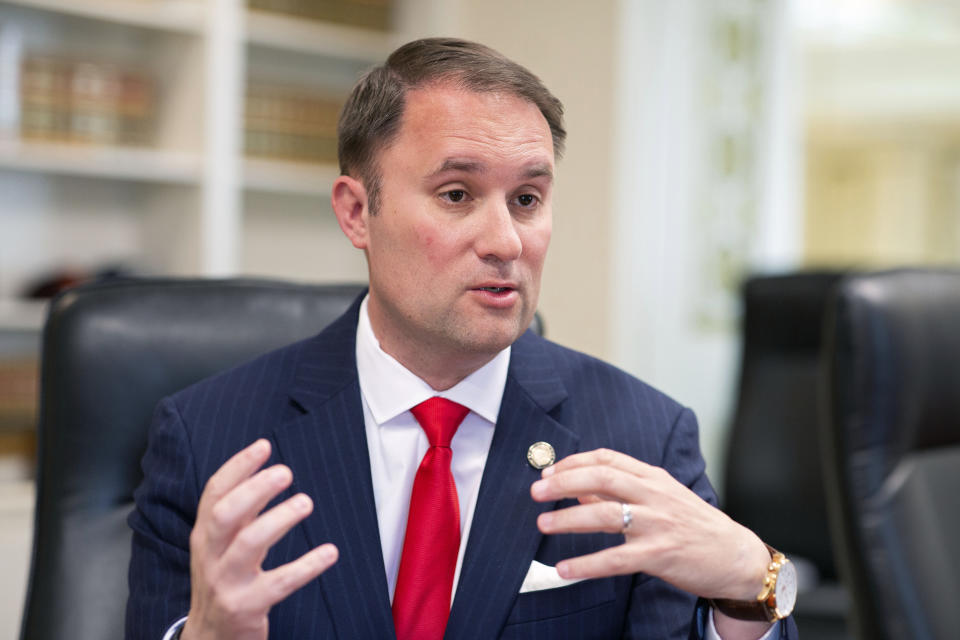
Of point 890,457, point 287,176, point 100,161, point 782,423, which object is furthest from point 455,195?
point 287,176

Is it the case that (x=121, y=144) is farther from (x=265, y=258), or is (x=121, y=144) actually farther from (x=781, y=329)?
(x=781, y=329)

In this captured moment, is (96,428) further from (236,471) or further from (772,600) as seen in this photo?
(772,600)

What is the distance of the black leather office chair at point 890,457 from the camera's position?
138cm

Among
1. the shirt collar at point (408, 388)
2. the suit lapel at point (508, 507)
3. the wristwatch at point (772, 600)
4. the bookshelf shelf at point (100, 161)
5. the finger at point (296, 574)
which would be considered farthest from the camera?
the bookshelf shelf at point (100, 161)

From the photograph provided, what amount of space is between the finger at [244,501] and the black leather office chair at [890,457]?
0.86 metres

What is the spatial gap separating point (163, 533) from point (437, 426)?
334mm

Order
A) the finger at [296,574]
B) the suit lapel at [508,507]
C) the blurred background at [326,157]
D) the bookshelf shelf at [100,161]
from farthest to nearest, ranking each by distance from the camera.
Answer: the blurred background at [326,157] → the bookshelf shelf at [100,161] → the suit lapel at [508,507] → the finger at [296,574]

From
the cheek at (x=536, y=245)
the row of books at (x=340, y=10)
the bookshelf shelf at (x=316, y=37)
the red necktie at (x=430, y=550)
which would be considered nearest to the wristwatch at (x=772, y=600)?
the red necktie at (x=430, y=550)

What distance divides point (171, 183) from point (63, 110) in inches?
15.2

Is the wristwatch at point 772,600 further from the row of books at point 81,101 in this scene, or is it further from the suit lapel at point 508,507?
the row of books at point 81,101

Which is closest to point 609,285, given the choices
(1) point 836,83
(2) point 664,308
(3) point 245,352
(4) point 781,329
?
(2) point 664,308

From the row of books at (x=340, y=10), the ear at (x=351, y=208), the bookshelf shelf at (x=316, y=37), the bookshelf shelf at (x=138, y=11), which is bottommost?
the ear at (x=351, y=208)

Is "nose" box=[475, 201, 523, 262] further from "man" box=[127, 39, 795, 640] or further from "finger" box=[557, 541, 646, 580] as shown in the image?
"finger" box=[557, 541, 646, 580]

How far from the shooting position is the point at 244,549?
86 centimetres
